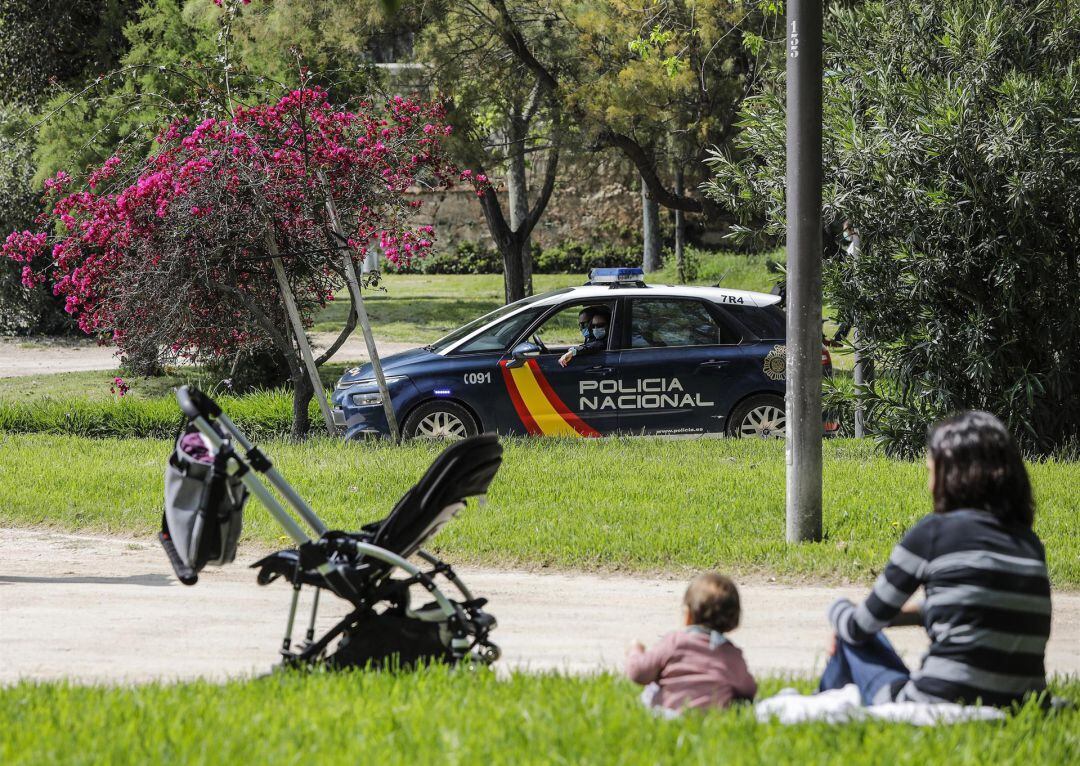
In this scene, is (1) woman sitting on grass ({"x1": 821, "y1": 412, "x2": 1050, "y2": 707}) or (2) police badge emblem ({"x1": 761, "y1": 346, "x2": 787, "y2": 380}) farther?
(2) police badge emblem ({"x1": 761, "y1": 346, "x2": 787, "y2": 380})

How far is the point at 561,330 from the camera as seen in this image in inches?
811

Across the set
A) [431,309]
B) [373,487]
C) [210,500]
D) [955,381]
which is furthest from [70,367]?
[210,500]

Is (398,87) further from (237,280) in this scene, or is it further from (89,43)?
(237,280)

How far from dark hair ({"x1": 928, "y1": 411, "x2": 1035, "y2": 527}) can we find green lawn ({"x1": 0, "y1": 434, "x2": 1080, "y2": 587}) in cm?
319

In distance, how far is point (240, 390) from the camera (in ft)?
59.8

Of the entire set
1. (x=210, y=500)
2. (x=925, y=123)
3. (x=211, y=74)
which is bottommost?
(x=210, y=500)

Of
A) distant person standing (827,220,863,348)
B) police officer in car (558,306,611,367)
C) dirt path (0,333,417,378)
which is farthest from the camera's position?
dirt path (0,333,417,378)

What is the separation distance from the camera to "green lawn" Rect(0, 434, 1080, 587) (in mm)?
7621

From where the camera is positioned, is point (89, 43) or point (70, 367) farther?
point (89, 43)

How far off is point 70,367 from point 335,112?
10973mm

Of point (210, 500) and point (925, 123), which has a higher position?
point (925, 123)

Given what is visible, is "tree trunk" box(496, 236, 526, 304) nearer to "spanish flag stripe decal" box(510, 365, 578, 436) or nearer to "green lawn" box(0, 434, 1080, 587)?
"spanish flag stripe decal" box(510, 365, 578, 436)

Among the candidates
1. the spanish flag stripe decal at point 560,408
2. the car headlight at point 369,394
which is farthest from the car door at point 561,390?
the car headlight at point 369,394

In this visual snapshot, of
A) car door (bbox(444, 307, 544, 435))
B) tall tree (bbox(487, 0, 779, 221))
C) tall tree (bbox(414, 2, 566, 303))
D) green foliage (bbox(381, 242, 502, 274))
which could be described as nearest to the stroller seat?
car door (bbox(444, 307, 544, 435))
